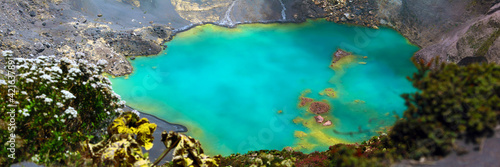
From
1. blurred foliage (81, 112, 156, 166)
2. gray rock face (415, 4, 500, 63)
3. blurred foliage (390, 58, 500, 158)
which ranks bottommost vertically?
blurred foliage (81, 112, 156, 166)

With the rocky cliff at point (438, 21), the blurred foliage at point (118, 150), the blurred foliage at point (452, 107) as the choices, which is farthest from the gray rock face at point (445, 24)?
the blurred foliage at point (118, 150)

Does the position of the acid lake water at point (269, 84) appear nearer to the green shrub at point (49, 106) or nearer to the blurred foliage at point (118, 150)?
the green shrub at point (49, 106)

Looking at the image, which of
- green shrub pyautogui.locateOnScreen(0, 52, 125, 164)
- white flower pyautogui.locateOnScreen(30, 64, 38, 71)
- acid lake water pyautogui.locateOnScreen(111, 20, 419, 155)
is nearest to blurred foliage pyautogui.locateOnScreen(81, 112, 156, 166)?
green shrub pyautogui.locateOnScreen(0, 52, 125, 164)

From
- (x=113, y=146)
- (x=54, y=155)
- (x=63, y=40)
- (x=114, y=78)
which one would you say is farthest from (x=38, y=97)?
(x=63, y=40)

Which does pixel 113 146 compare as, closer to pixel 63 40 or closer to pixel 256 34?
pixel 63 40

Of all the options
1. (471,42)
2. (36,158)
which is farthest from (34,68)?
(471,42)

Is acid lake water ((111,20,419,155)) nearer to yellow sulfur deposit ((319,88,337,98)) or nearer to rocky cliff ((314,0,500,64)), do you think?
yellow sulfur deposit ((319,88,337,98))
